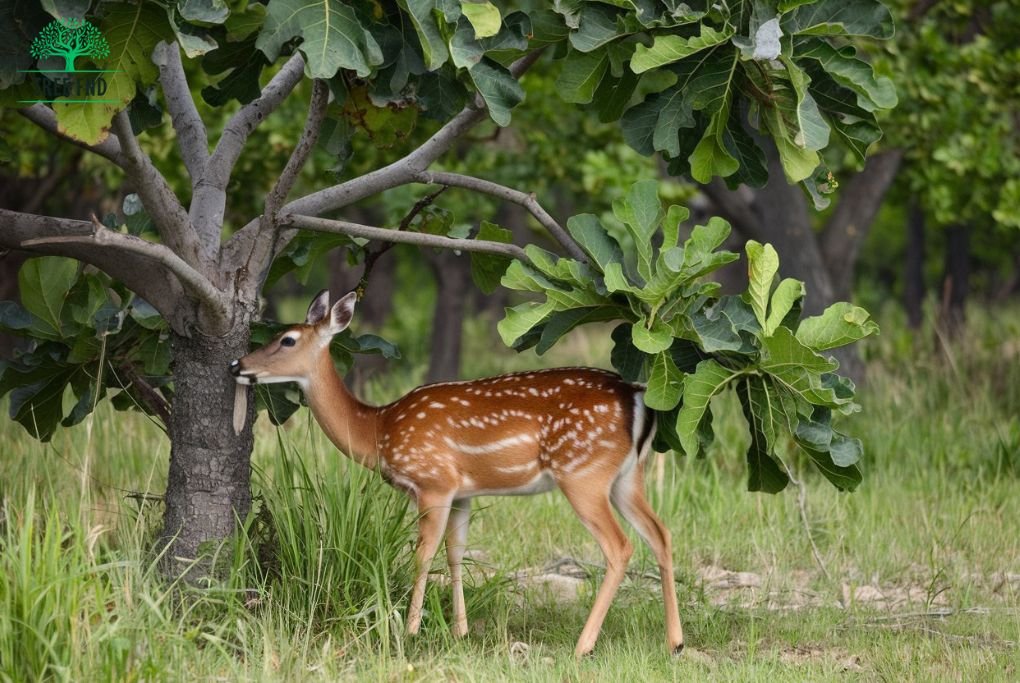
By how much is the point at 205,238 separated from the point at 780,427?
7.83ft

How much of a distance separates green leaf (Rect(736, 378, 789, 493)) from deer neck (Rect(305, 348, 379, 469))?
1.62 metres

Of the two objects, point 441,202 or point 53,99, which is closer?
point 53,99

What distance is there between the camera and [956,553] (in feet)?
23.6

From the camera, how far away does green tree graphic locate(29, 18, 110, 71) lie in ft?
14.2

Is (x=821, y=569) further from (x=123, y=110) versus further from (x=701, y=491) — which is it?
(x=123, y=110)

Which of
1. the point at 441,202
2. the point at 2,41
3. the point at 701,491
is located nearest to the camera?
the point at 2,41

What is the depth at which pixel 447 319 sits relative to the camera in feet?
44.8

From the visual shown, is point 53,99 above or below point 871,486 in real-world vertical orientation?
above

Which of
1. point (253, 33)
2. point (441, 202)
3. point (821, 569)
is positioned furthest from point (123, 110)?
point (441, 202)

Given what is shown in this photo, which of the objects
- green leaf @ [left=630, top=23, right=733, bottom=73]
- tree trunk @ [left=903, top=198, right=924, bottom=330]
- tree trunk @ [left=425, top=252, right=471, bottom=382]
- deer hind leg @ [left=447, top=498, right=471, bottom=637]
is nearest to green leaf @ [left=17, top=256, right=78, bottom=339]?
deer hind leg @ [left=447, top=498, right=471, bottom=637]

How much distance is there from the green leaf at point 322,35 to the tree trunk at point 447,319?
888 centimetres

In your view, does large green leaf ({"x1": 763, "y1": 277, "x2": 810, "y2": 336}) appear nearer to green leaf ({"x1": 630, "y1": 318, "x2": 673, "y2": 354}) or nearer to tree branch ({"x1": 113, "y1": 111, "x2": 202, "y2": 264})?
green leaf ({"x1": 630, "y1": 318, "x2": 673, "y2": 354})

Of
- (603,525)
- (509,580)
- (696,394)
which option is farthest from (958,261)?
A: (696,394)

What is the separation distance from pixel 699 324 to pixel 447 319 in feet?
29.3
